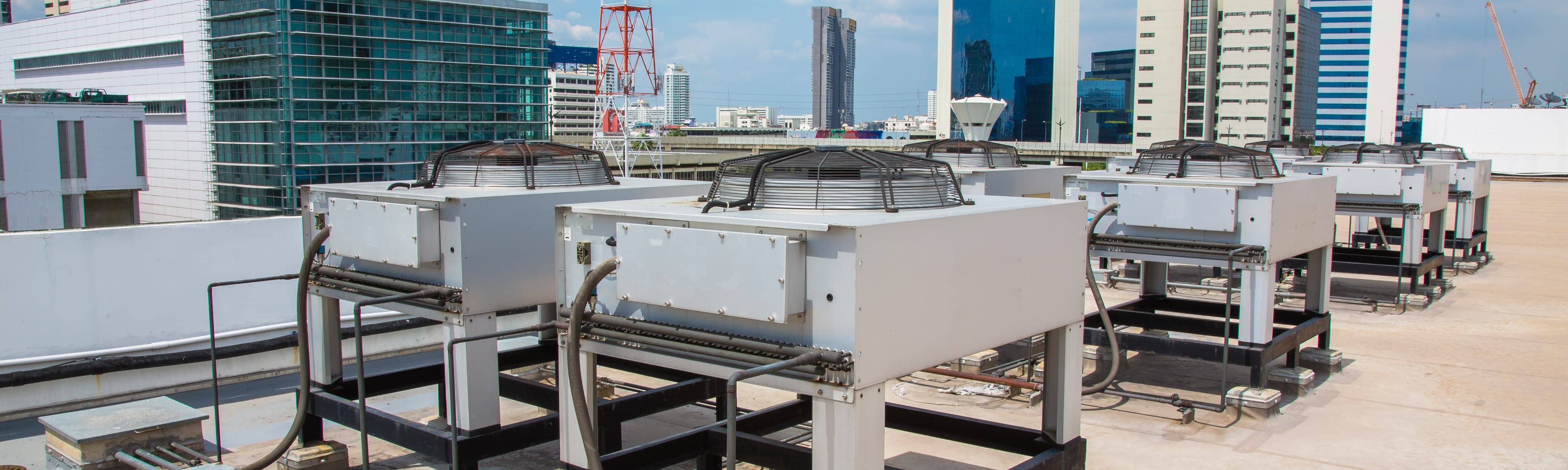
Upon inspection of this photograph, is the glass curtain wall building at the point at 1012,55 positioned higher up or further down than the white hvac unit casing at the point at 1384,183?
higher up

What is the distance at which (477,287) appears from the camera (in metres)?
6.64

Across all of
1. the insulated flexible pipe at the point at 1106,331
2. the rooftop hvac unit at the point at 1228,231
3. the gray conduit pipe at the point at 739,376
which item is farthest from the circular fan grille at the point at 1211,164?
the gray conduit pipe at the point at 739,376

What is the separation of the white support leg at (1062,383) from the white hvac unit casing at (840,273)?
0.97 feet

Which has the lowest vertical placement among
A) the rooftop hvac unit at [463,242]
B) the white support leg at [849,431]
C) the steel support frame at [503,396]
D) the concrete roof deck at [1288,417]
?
the concrete roof deck at [1288,417]

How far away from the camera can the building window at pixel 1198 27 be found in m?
91.0

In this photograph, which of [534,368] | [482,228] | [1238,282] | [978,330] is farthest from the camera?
[1238,282]

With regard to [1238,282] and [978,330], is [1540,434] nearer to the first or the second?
[978,330]

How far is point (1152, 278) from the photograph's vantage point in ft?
40.6

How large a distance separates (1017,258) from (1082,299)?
99 centimetres

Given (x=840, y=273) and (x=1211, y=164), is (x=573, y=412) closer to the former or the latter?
(x=840, y=273)

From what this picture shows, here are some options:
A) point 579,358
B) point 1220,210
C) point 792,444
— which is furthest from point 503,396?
point 1220,210

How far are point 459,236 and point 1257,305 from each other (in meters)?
6.97

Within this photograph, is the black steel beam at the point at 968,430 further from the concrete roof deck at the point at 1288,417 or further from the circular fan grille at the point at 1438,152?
the circular fan grille at the point at 1438,152

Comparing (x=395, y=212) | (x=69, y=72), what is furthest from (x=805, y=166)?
(x=69, y=72)
